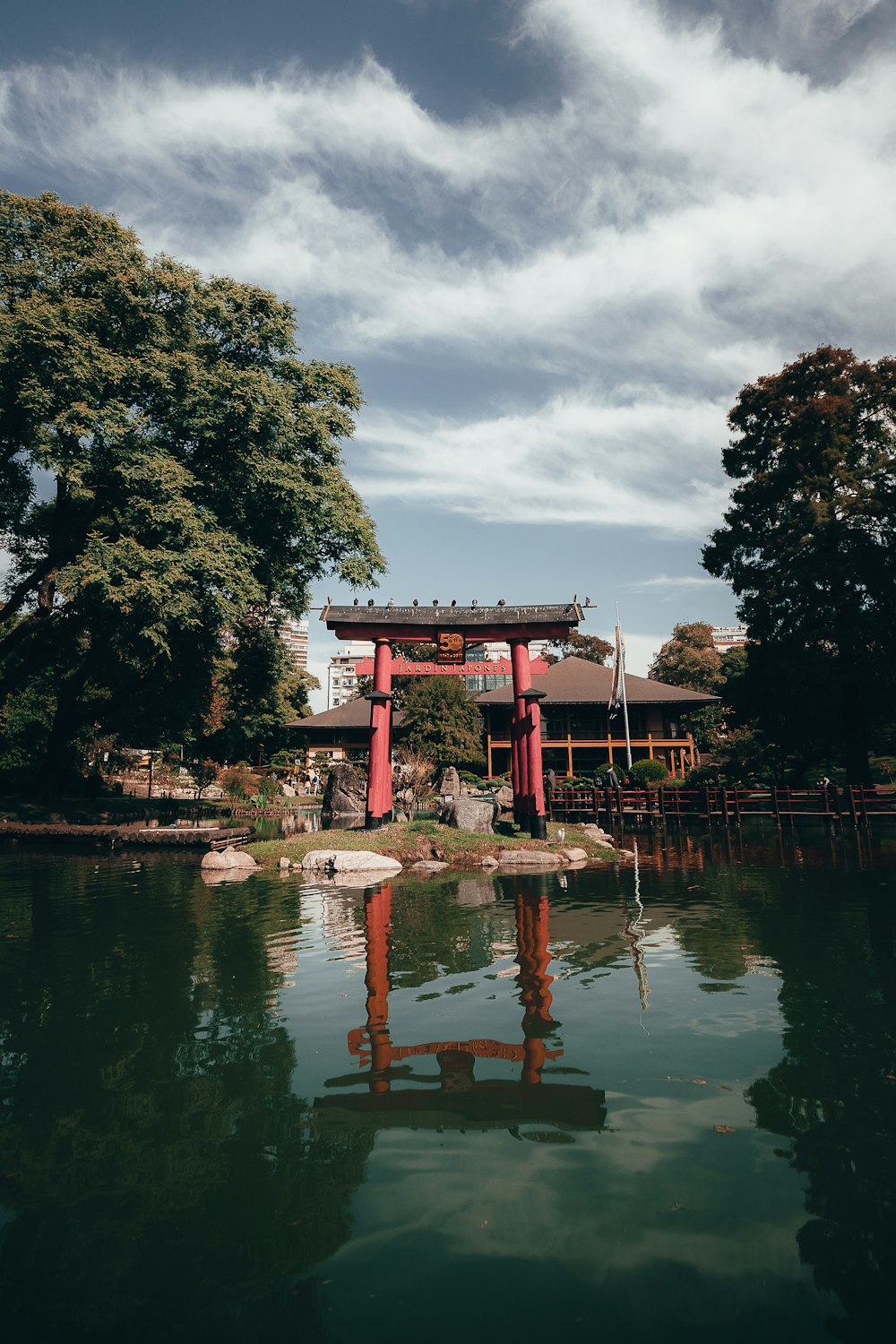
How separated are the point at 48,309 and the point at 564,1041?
21.8m

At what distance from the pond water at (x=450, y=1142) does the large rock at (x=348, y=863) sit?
292 inches

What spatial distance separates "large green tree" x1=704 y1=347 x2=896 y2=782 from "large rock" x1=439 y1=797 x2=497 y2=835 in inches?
548

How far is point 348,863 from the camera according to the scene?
16625 millimetres

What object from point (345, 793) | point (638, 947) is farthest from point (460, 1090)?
point (345, 793)

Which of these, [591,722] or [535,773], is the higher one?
[591,722]

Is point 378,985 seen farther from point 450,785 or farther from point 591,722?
point 591,722

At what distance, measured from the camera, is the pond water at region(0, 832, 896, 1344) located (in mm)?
3053

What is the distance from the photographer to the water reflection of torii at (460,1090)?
459 cm

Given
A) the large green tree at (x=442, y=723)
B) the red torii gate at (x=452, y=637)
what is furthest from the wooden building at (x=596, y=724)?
the red torii gate at (x=452, y=637)

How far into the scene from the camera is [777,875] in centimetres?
1518

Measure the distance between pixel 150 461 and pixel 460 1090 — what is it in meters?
19.0

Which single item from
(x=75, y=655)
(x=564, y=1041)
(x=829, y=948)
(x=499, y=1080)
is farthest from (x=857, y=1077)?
(x=75, y=655)

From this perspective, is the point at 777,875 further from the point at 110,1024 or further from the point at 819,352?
the point at 819,352

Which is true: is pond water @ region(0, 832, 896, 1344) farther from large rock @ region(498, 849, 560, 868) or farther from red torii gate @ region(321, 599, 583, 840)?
red torii gate @ region(321, 599, 583, 840)
